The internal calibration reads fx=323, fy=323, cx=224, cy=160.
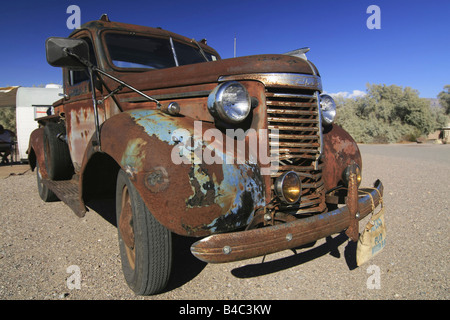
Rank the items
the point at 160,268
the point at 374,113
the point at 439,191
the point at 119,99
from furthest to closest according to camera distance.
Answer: the point at 374,113
the point at 439,191
the point at 119,99
the point at 160,268

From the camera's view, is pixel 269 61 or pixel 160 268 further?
pixel 269 61

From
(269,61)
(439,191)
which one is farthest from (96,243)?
Result: (439,191)

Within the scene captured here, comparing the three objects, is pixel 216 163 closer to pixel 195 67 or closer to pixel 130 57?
pixel 195 67

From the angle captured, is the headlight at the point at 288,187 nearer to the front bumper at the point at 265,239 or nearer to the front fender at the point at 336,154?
the front bumper at the point at 265,239

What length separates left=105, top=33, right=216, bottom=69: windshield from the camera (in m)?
3.25

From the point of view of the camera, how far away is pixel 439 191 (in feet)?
17.7

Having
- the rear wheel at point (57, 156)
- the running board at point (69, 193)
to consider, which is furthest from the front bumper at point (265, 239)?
the rear wheel at point (57, 156)

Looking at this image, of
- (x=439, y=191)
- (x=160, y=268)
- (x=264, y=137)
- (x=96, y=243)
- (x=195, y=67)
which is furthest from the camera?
(x=439, y=191)

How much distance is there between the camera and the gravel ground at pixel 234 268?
2314mm

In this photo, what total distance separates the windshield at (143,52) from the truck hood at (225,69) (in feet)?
2.08

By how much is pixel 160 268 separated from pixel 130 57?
2.20 m

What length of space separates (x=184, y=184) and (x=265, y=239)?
561mm

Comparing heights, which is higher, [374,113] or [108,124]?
[374,113]

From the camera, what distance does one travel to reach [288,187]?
2.19m
